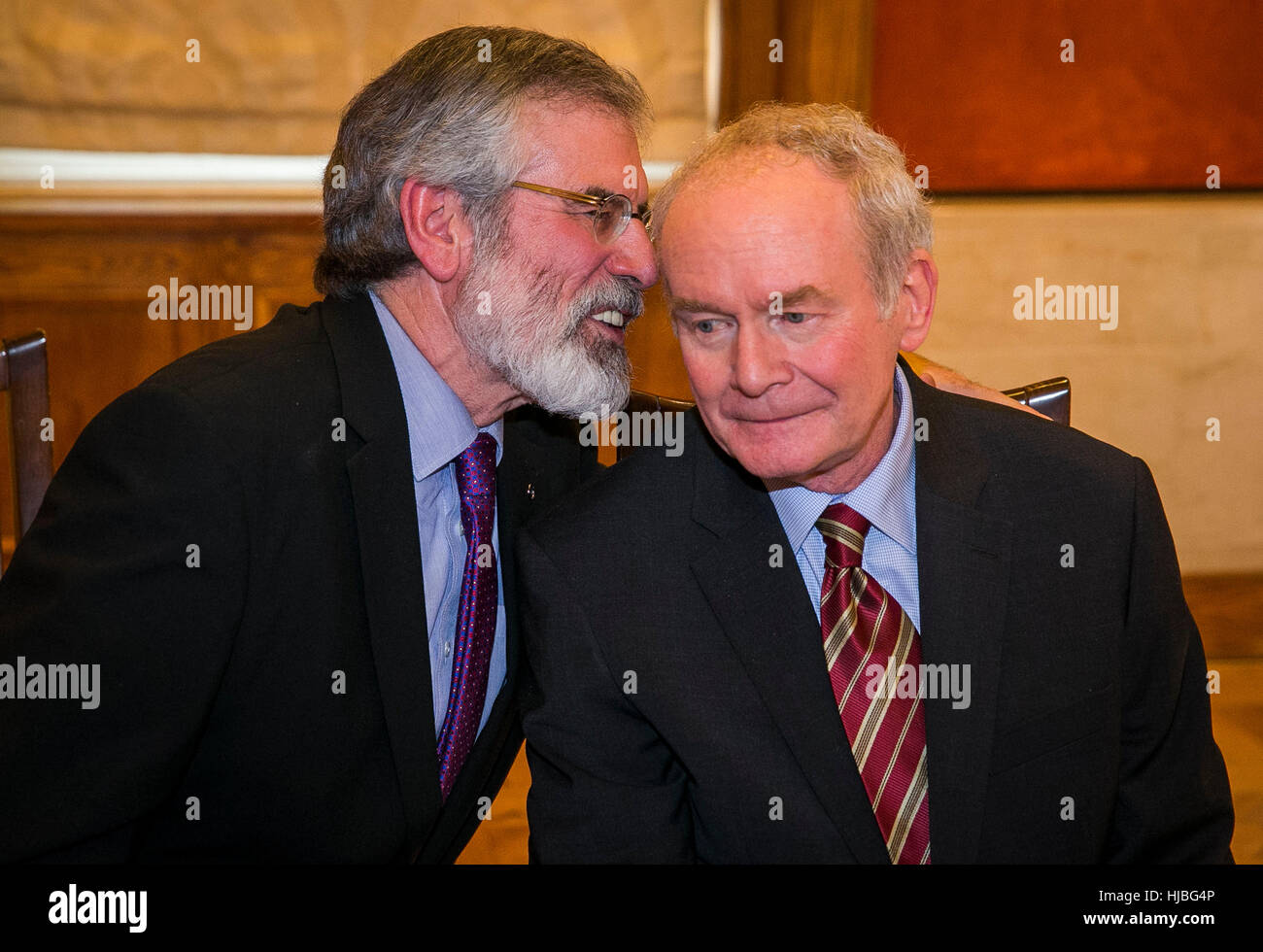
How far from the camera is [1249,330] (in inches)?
177

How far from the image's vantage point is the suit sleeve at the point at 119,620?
160cm

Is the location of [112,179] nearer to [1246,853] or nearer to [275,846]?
[275,846]

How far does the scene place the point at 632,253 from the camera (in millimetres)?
2117

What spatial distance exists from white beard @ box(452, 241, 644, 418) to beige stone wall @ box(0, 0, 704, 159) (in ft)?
8.71

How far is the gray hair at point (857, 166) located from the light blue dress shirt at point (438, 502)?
1.80 ft

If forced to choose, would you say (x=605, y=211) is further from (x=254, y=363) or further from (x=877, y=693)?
(x=877, y=693)

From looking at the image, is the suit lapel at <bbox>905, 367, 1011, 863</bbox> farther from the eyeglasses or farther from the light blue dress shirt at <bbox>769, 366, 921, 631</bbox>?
the eyeglasses

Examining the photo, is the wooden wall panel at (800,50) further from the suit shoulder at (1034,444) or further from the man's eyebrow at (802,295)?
the man's eyebrow at (802,295)

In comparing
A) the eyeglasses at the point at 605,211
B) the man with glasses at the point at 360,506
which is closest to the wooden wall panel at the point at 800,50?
the man with glasses at the point at 360,506

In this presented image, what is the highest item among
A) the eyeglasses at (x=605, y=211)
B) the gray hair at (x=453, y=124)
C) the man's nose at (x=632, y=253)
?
the gray hair at (x=453, y=124)

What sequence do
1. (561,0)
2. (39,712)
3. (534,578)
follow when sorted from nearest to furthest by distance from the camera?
(39,712), (534,578), (561,0)

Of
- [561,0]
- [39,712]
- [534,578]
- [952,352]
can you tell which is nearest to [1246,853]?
[952,352]

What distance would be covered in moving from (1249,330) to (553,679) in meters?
3.81

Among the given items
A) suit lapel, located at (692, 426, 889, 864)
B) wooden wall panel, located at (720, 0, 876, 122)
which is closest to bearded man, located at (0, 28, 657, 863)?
suit lapel, located at (692, 426, 889, 864)
